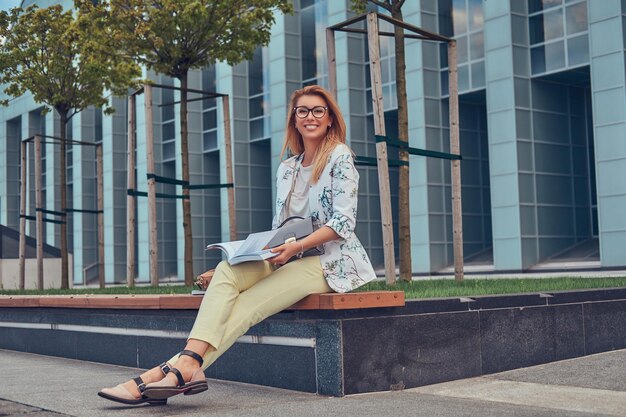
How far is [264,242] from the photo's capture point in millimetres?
5105

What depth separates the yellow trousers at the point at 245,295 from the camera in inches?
191

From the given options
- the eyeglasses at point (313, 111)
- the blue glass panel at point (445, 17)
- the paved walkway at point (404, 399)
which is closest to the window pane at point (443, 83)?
the blue glass panel at point (445, 17)

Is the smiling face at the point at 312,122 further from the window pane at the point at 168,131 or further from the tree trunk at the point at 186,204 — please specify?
the window pane at the point at 168,131

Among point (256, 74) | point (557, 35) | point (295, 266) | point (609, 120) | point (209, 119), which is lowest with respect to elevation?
point (295, 266)

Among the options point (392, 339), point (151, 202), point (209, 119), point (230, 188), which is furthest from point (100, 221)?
point (209, 119)

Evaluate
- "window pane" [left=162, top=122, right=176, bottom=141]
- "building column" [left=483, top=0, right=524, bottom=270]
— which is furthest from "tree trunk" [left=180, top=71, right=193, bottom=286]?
"window pane" [left=162, top=122, right=176, bottom=141]

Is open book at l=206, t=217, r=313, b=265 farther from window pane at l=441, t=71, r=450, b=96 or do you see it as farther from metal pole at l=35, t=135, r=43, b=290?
window pane at l=441, t=71, r=450, b=96

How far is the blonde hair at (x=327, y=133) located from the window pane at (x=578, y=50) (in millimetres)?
21295

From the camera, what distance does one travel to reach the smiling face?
5426 mm

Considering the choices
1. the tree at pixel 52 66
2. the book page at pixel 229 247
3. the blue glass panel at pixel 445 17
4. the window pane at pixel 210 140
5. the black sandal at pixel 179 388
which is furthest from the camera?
the window pane at pixel 210 140

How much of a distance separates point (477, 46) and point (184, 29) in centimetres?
1717

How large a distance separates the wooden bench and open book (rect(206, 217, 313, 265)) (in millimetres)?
445

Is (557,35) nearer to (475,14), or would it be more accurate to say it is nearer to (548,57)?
(548,57)

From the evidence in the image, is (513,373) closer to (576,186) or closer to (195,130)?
(576,186)
